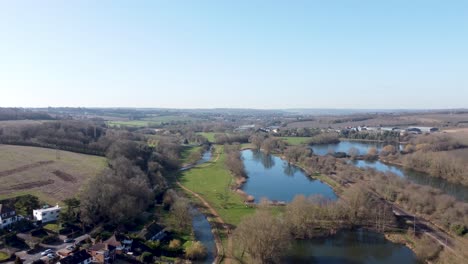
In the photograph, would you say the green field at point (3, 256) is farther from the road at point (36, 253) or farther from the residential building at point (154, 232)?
the residential building at point (154, 232)

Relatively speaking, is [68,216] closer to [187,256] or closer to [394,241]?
[187,256]

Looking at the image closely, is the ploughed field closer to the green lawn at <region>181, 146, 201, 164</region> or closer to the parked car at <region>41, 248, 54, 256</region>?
the parked car at <region>41, 248, 54, 256</region>

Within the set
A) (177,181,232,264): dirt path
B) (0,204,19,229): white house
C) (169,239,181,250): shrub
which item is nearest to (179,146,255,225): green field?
(177,181,232,264): dirt path

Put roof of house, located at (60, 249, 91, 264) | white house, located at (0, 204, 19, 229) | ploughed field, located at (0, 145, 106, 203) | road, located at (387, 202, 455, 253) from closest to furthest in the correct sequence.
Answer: roof of house, located at (60, 249, 91, 264) → white house, located at (0, 204, 19, 229) → road, located at (387, 202, 455, 253) → ploughed field, located at (0, 145, 106, 203)

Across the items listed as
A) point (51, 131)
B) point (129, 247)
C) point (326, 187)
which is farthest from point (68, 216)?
point (51, 131)

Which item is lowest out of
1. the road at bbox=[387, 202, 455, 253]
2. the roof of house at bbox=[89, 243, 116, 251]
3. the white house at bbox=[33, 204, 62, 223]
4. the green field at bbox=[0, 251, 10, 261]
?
the road at bbox=[387, 202, 455, 253]

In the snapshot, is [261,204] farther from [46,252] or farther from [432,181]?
[432,181]

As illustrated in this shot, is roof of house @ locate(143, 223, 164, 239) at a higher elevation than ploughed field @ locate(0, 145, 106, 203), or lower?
lower
